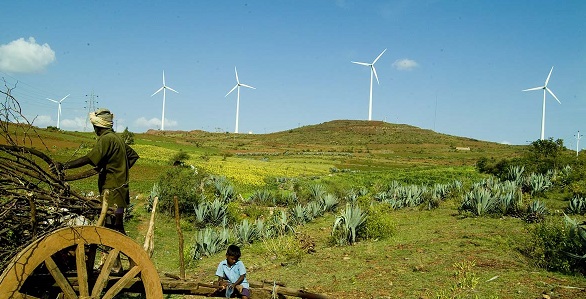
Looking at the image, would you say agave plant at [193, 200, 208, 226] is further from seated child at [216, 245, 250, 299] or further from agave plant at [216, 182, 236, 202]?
seated child at [216, 245, 250, 299]

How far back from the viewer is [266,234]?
10.9m

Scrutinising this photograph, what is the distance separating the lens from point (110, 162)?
4.44 metres

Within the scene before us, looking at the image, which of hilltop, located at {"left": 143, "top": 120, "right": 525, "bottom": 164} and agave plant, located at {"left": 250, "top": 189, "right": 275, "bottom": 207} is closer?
agave plant, located at {"left": 250, "top": 189, "right": 275, "bottom": 207}

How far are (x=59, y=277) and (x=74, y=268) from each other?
75 centimetres

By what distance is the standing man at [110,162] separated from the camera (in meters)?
4.24

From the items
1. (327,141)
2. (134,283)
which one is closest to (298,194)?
(134,283)

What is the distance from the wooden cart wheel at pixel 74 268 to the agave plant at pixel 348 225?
21.4ft

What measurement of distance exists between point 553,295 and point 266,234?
262 inches

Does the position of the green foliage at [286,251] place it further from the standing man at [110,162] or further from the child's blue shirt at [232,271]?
the standing man at [110,162]

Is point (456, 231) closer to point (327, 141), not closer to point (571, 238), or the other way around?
point (571, 238)

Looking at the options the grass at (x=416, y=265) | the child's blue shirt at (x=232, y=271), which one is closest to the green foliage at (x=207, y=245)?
the grass at (x=416, y=265)

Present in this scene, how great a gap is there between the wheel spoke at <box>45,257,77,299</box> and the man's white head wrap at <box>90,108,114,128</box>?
175cm

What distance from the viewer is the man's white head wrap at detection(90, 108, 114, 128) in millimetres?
4543

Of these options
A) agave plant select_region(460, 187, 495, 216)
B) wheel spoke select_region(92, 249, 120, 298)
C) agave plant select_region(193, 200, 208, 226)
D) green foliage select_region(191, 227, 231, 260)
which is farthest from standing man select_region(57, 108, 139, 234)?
agave plant select_region(460, 187, 495, 216)
